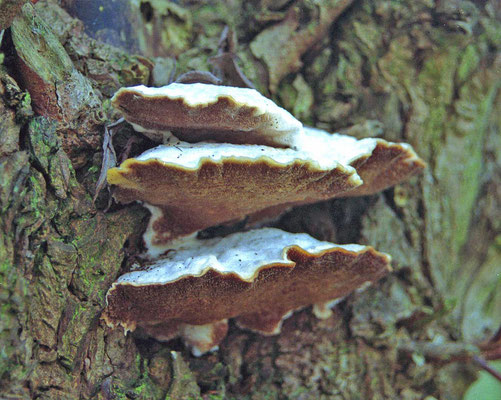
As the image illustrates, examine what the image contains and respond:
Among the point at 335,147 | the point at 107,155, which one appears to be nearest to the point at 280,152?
the point at 335,147

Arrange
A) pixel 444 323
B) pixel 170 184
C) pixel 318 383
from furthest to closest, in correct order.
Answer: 1. pixel 444 323
2. pixel 318 383
3. pixel 170 184

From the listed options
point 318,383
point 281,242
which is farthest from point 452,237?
point 281,242

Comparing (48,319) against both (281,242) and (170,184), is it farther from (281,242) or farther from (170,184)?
(281,242)

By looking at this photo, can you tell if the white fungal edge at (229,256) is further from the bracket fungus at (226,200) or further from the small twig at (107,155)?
the small twig at (107,155)

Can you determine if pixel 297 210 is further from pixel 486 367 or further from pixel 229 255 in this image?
pixel 486 367

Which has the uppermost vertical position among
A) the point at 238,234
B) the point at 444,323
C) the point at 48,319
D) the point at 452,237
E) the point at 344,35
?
the point at 344,35

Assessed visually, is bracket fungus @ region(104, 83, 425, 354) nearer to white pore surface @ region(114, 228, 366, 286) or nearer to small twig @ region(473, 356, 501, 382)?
white pore surface @ region(114, 228, 366, 286)
